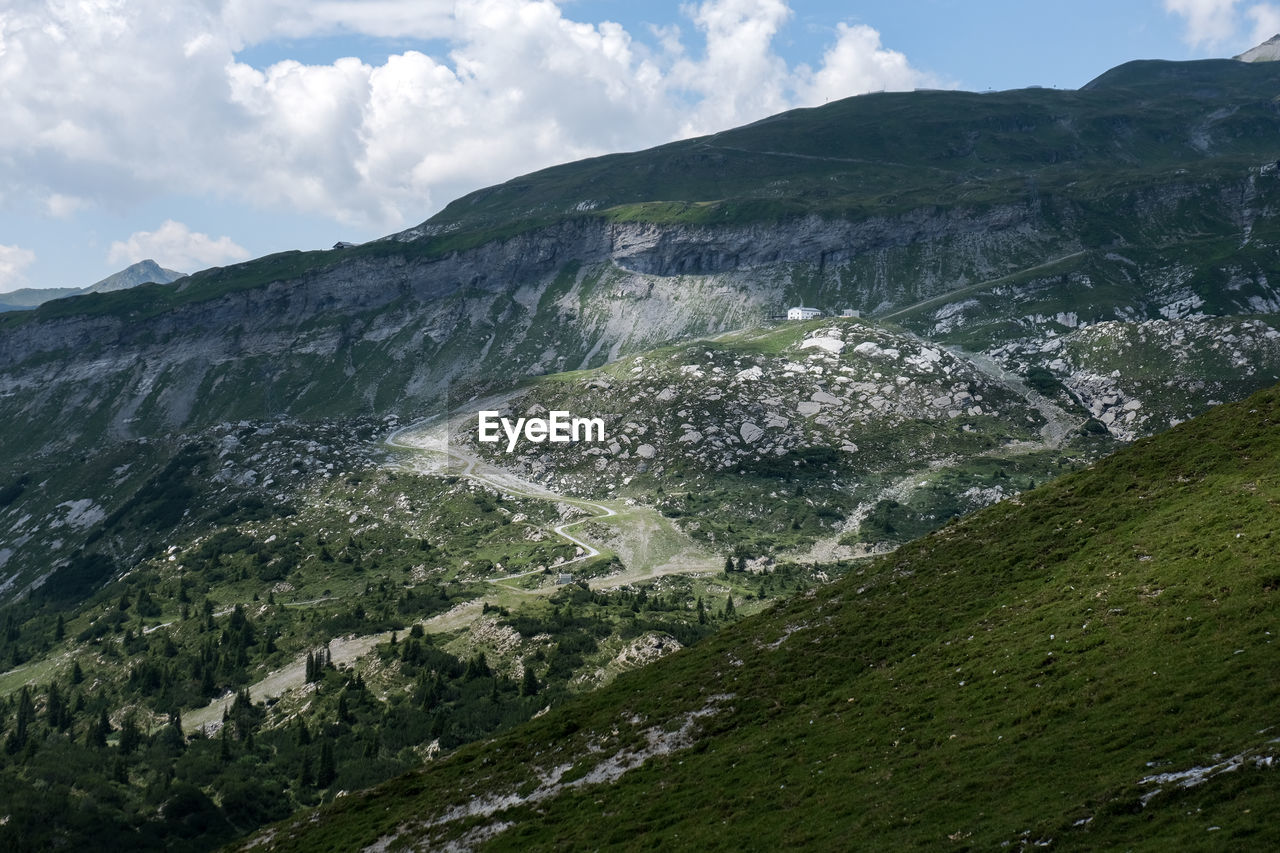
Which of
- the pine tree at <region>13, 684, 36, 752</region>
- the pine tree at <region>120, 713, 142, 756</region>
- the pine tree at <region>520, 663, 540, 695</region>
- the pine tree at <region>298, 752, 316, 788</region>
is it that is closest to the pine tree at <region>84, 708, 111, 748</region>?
the pine tree at <region>120, 713, 142, 756</region>

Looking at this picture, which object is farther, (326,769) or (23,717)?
(23,717)

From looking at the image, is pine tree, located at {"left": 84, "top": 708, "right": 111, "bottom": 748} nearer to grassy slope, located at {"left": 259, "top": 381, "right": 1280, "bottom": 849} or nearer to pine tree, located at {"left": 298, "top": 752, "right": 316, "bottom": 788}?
pine tree, located at {"left": 298, "top": 752, "right": 316, "bottom": 788}

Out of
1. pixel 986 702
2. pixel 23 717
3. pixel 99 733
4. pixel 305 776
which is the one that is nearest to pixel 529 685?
pixel 305 776

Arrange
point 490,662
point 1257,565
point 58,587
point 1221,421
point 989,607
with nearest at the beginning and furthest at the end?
point 1257,565, point 989,607, point 1221,421, point 490,662, point 58,587

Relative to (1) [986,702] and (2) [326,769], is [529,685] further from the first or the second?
(1) [986,702]

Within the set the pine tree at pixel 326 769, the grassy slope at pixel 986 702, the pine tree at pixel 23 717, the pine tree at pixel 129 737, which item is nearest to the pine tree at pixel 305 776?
the pine tree at pixel 326 769

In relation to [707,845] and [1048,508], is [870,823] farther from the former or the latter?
[1048,508]

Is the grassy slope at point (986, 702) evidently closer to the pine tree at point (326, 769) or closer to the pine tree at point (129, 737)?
the pine tree at point (326, 769)

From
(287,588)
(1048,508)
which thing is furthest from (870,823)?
(287,588)
